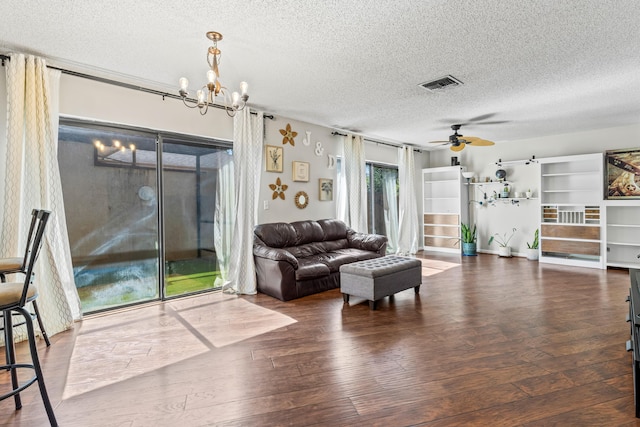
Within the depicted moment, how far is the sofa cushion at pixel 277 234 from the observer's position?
468 cm

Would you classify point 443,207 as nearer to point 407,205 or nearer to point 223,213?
point 407,205

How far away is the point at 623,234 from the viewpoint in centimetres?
586

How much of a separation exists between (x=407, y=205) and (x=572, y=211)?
10.2 ft

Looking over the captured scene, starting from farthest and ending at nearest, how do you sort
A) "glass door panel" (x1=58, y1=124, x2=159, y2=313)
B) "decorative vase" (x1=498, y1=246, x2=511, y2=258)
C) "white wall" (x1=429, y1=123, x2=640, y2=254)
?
"decorative vase" (x1=498, y1=246, x2=511, y2=258) → "white wall" (x1=429, y1=123, x2=640, y2=254) → "glass door panel" (x1=58, y1=124, x2=159, y2=313)

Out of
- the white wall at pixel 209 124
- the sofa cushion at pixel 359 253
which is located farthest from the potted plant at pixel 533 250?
the white wall at pixel 209 124

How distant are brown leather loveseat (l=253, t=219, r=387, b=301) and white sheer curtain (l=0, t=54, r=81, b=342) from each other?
2.11 m

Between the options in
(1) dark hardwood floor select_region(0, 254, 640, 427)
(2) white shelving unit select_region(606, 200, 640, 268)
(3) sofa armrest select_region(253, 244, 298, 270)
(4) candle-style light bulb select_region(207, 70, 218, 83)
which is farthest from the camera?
(2) white shelving unit select_region(606, 200, 640, 268)

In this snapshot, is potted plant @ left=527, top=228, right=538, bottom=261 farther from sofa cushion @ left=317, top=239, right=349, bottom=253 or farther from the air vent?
the air vent

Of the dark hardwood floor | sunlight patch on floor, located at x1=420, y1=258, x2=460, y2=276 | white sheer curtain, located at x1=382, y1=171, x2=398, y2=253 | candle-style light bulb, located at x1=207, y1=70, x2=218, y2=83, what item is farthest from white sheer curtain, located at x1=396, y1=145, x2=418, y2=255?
candle-style light bulb, located at x1=207, y1=70, x2=218, y2=83

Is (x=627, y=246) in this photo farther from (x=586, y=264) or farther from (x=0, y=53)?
(x=0, y=53)

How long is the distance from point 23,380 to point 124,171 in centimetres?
229

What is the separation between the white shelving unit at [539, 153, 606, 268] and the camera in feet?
19.1

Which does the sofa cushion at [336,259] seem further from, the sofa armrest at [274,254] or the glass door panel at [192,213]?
the glass door panel at [192,213]

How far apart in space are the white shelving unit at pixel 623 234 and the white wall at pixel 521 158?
112 centimetres
